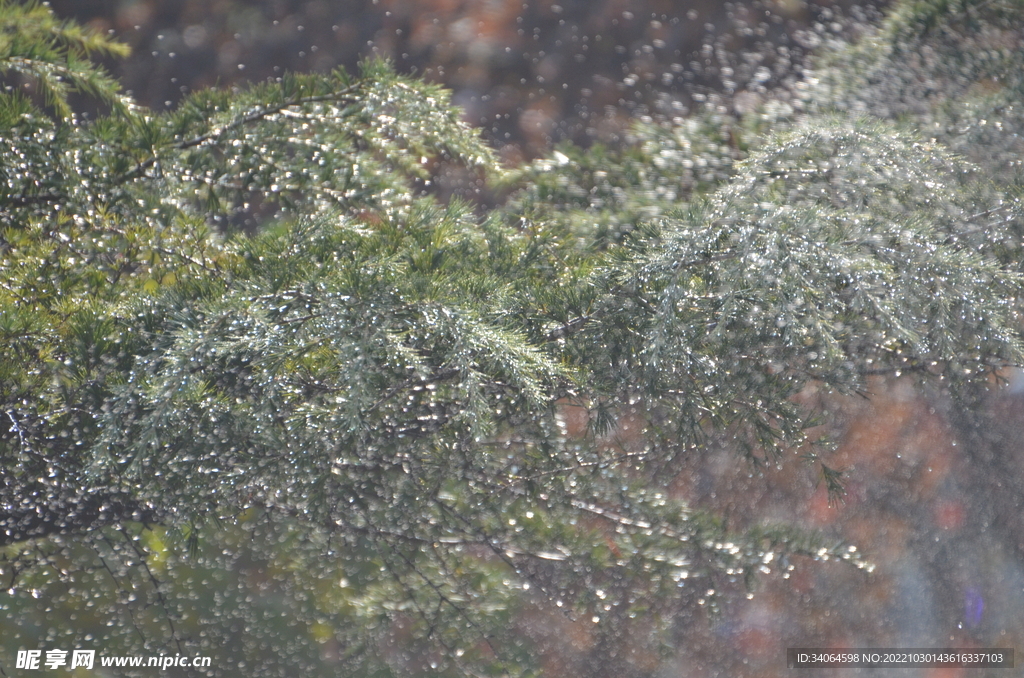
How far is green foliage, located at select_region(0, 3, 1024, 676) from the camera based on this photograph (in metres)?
0.71

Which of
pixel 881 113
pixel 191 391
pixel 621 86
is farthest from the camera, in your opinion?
pixel 621 86

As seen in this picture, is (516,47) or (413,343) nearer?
(413,343)

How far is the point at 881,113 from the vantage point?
0.94m

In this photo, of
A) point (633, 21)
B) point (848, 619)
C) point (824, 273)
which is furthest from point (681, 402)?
point (633, 21)

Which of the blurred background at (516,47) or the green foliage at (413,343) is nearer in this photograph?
the green foliage at (413,343)

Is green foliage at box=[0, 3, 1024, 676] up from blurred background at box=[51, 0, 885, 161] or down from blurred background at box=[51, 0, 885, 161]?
down

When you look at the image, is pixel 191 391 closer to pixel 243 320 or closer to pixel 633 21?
pixel 243 320

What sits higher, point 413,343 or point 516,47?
point 516,47

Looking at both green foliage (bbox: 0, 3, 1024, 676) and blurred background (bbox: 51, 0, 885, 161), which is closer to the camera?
green foliage (bbox: 0, 3, 1024, 676)

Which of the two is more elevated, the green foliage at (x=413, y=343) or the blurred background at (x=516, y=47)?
the blurred background at (x=516, y=47)

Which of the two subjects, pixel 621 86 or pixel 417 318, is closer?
pixel 417 318

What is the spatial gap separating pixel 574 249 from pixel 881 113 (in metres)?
0.40

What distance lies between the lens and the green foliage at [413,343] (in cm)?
71

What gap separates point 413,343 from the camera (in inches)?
27.5
